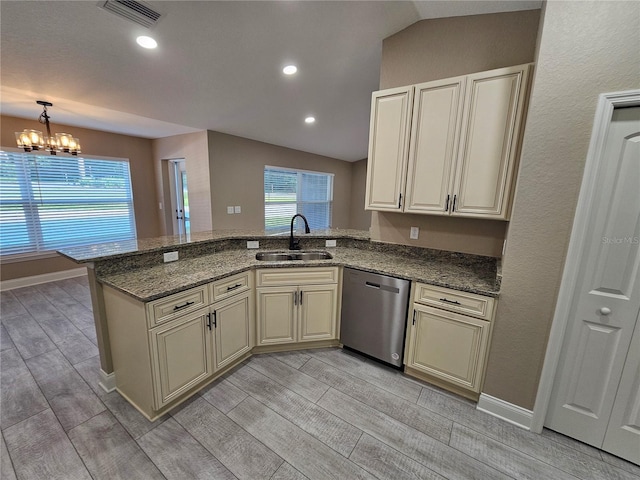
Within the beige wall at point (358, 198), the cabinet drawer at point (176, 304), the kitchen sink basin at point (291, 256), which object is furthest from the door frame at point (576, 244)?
the beige wall at point (358, 198)

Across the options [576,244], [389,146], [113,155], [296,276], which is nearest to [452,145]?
[389,146]

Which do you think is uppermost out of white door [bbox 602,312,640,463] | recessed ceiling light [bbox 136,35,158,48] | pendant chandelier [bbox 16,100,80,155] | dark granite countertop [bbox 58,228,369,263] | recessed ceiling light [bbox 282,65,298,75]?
recessed ceiling light [bbox 282,65,298,75]

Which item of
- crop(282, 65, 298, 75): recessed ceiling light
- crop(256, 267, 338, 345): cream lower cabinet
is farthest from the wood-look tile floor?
crop(282, 65, 298, 75): recessed ceiling light

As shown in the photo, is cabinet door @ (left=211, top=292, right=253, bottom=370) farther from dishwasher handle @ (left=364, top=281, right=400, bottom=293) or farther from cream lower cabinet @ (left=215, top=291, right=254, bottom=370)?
dishwasher handle @ (left=364, top=281, right=400, bottom=293)

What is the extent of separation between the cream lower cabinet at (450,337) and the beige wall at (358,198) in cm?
561

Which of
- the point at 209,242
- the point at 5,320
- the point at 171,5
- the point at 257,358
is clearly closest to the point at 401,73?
the point at 171,5

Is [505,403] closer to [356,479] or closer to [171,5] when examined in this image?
[356,479]

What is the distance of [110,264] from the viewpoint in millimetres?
1885

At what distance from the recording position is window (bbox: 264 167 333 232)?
211 inches

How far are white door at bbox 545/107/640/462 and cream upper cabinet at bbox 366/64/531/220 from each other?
1.58 feet

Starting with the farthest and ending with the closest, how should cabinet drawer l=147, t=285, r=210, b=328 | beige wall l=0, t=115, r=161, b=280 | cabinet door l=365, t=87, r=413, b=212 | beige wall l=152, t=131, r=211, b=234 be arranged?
beige wall l=152, t=131, r=211, b=234 → beige wall l=0, t=115, r=161, b=280 → cabinet door l=365, t=87, r=413, b=212 → cabinet drawer l=147, t=285, r=210, b=328

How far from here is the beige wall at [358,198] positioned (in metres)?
7.55

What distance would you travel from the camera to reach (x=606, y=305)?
1.50m

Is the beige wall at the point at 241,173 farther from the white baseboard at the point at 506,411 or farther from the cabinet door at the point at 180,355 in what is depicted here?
the white baseboard at the point at 506,411
